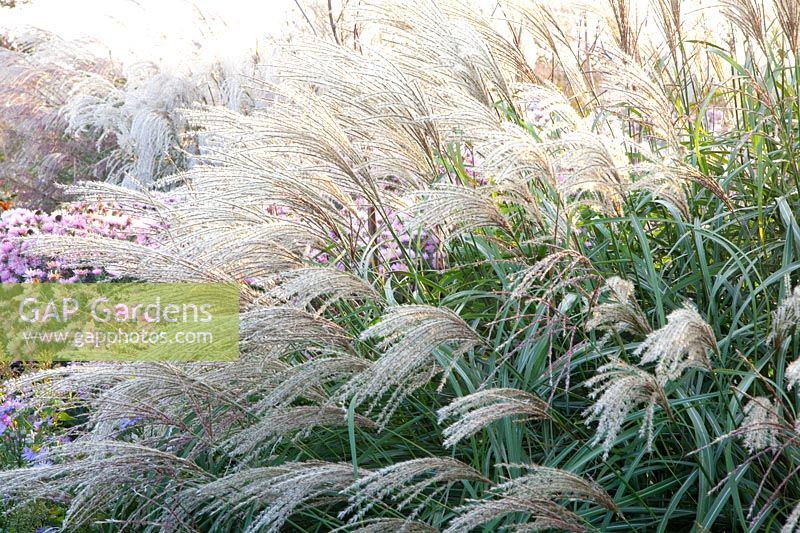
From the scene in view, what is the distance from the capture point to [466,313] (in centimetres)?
283

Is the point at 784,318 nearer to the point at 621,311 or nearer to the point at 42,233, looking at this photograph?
the point at 621,311

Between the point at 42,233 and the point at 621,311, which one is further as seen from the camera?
the point at 42,233

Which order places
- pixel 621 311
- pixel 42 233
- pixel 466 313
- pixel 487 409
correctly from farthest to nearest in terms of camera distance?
pixel 42 233
pixel 466 313
pixel 621 311
pixel 487 409

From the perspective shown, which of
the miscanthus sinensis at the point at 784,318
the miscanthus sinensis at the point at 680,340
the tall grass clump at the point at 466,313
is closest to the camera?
A: the miscanthus sinensis at the point at 680,340

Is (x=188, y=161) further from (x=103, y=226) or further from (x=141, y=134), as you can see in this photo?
(x=103, y=226)

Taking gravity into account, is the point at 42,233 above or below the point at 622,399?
below

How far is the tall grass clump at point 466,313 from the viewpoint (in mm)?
2211

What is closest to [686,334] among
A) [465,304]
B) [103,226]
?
[465,304]

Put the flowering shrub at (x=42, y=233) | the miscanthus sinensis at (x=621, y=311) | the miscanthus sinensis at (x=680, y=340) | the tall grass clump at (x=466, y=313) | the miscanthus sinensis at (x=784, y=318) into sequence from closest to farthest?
the miscanthus sinensis at (x=680, y=340) → the miscanthus sinensis at (x=784, y=318) → the miscanthus sinensis at (x=621, y=311) → the tall grass clump at (x=466, y=313) → the flowering shrub at (x=42, y=233)

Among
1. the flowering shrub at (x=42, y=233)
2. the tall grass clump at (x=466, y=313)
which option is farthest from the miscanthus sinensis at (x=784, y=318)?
the flowering shrub at (x=42, y=233)

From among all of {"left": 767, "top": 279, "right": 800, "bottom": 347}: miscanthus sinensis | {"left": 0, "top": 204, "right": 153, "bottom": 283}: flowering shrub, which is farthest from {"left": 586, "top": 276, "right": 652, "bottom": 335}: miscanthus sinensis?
{"left": 0, "top": 204, "right": 153, "bottom": 283}: flowering shrub

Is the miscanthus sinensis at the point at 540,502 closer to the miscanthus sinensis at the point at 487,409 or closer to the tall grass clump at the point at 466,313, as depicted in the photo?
the tall grass clump at the point at 466,313

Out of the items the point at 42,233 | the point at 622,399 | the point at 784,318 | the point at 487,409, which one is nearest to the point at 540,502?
the point at 487,409

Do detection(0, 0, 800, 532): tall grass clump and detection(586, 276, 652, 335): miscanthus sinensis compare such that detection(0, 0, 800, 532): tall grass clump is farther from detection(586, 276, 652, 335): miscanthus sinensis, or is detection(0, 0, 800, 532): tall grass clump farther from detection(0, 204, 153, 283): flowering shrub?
detection(0, 204, 153, 283): flowering shrub
